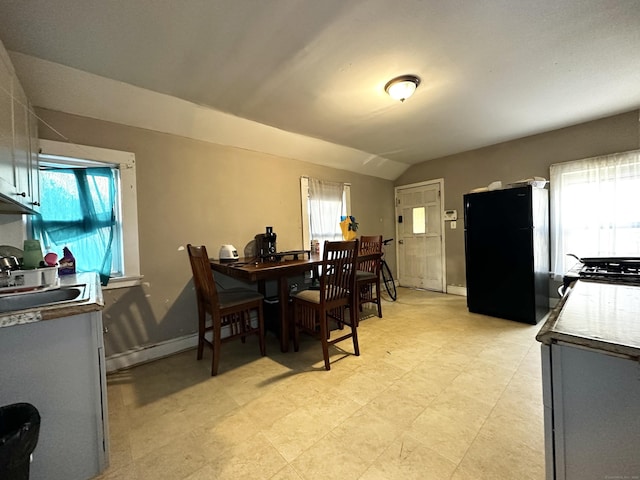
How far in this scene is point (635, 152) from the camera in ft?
9.21

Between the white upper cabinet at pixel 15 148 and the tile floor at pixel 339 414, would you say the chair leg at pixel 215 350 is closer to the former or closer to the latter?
the tile floor at pixel 339 414

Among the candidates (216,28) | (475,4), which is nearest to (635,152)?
(475,4)

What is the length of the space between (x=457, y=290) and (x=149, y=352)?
4286 millimetres

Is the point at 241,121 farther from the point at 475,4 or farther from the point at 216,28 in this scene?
the point at 475,4

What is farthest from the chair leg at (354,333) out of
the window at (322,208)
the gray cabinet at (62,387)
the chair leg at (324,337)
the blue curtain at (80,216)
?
the blue curtain at (80,216)

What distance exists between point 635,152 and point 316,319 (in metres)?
3.86

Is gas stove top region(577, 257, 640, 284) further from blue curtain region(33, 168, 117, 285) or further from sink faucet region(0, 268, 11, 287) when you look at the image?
blue curtain region(33, 168, 117, 285)

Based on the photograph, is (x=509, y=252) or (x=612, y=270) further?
(x=509, y=252)

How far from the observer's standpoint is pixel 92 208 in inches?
87.4

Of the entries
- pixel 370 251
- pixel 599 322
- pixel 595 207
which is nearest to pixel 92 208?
pixel 370 251

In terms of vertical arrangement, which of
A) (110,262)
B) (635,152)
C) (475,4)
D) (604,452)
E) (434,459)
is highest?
(475,4)

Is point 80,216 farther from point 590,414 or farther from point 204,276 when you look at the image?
point 590,414

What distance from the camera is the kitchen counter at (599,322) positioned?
0.63 meters

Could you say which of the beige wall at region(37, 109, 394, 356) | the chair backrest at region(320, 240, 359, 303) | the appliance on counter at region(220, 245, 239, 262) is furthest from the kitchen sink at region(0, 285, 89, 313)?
the chair backrest at region(320, 240, 359, 303)
